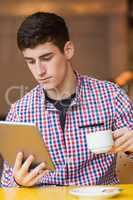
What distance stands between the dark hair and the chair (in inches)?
18.9

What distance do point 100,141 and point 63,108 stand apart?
0.47 metres

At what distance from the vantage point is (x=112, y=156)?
1861 millimetres

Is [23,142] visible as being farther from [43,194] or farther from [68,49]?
[68,49]

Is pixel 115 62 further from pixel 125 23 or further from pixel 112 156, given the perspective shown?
pixel 112 156

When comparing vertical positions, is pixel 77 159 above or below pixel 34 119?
below

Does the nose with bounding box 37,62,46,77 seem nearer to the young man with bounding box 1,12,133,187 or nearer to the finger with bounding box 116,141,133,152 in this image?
the young man with bounding box 1,12,133,187

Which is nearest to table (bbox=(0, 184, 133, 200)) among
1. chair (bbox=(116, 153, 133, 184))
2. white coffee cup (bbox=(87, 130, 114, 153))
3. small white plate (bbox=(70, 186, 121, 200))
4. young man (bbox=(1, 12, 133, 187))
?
small white plate (bbox=(70, 186, 121, 200))

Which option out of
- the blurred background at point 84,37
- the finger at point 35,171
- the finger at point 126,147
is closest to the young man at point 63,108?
the finger at point 126,147

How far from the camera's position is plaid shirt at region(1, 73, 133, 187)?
1.82 m

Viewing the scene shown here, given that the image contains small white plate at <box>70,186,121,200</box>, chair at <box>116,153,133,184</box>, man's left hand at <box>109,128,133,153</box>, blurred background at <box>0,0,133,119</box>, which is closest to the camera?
small white plate at <box>70,186,121,200</box>

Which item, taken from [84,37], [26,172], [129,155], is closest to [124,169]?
[129,155]

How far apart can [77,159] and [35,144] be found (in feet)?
1.20

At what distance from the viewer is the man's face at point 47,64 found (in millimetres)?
1752

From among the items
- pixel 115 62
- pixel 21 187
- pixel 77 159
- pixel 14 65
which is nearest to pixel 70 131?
pixel 77 159
